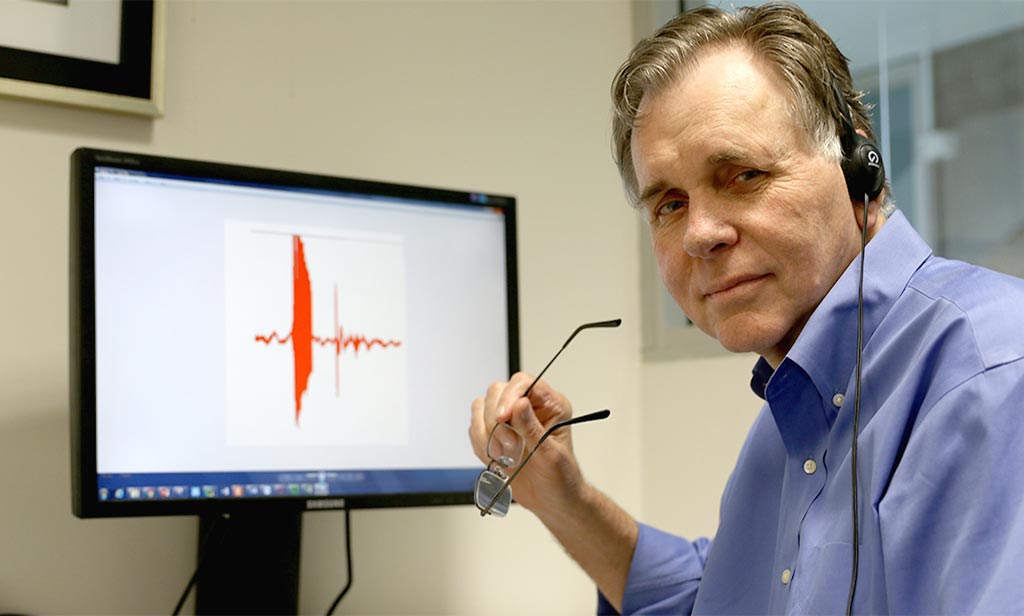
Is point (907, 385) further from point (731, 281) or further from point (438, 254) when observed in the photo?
point (438, 254)

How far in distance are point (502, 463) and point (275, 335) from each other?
0.33 meters

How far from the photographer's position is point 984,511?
2.37 feet

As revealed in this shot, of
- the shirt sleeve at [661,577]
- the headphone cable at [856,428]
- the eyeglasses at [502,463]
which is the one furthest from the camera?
the shirt sleeve at [661,577]

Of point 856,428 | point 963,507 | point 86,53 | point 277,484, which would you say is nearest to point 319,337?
point 277,484

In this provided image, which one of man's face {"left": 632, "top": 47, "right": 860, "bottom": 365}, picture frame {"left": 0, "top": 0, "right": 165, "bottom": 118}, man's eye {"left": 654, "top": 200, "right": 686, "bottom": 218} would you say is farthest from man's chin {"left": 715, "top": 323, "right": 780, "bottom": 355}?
picture frame {"left": 0, "top": 0, "right": 165, "bottom": 118}

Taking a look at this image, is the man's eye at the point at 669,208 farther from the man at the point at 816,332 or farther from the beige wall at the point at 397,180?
the beige wall at the point at 397,180

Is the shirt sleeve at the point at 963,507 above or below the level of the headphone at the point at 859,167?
below

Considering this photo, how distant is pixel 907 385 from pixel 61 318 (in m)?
1.03

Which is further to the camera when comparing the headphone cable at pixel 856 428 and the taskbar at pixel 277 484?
the taskbar at pixel 277 484

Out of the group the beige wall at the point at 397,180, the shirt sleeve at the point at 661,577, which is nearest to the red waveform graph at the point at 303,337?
the beige wall at the point at 397,180

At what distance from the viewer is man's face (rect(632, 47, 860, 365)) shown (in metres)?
0.97

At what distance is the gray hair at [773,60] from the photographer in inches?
38.4

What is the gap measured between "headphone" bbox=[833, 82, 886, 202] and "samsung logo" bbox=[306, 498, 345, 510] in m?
0.71

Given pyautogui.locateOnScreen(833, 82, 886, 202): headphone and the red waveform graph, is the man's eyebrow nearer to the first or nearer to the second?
pyautogui.locateOnScreen(833, 82, 886, 202): headphone
